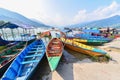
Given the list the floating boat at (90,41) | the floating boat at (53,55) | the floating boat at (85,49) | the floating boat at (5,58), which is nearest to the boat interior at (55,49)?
the floating boat at (53,55)

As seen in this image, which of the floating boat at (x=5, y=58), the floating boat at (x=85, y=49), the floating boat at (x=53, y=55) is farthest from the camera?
the floating boat at (x=85, y=49)

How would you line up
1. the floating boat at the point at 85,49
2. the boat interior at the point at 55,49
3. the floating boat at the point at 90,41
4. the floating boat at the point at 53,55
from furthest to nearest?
the floating boat at the point at 90,41
the floating boat at the point at 85,49
the boat interior at the point at 55,49
the floating boat at the point at 53,55

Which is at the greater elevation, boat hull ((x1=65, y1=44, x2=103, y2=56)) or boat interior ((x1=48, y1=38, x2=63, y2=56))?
boat interior ((x1=48, y1=38, x2=63, y2=56))

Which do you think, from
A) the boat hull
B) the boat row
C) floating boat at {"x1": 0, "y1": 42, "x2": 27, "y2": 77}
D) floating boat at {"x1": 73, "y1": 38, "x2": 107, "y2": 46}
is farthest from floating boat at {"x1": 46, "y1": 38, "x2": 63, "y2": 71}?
floating boat at {"x1": 73, "y1": 38, "x2": 107, "y2": 46}

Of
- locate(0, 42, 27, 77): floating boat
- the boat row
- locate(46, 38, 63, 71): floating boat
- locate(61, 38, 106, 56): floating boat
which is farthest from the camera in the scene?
locate(61, 38, 106, 56): floating boat

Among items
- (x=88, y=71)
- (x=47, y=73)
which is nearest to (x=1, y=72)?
→ (x=47, y=73)

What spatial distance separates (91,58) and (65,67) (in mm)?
2483

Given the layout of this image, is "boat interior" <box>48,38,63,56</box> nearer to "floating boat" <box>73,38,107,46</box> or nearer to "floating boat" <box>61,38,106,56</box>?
"floating boat" <box>61,38,106,56</box>

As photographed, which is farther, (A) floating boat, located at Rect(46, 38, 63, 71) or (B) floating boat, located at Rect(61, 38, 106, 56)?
(B) floating boat, located at Rect(61, 38, 106, 56)

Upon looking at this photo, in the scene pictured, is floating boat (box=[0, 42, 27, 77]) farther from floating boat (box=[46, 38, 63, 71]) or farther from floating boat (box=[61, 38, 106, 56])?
floating boat (box=[61, 38, 106, 56])

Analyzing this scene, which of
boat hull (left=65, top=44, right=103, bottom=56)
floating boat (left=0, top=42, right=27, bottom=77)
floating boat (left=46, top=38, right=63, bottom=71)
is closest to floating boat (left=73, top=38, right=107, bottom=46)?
boat hull (left=65, top=44, right=103, bottom=56)

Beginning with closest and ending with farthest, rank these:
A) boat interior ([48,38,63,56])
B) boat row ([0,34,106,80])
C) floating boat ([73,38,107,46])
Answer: boat row ([0,34,106,80])
boat interior ([48,38,63,56])
floating boat ([73,38,107,46])

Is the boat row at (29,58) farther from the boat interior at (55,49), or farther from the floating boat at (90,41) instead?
the floating boat at (90,41)

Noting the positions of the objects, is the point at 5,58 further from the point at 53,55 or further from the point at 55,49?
the point at 55,49
